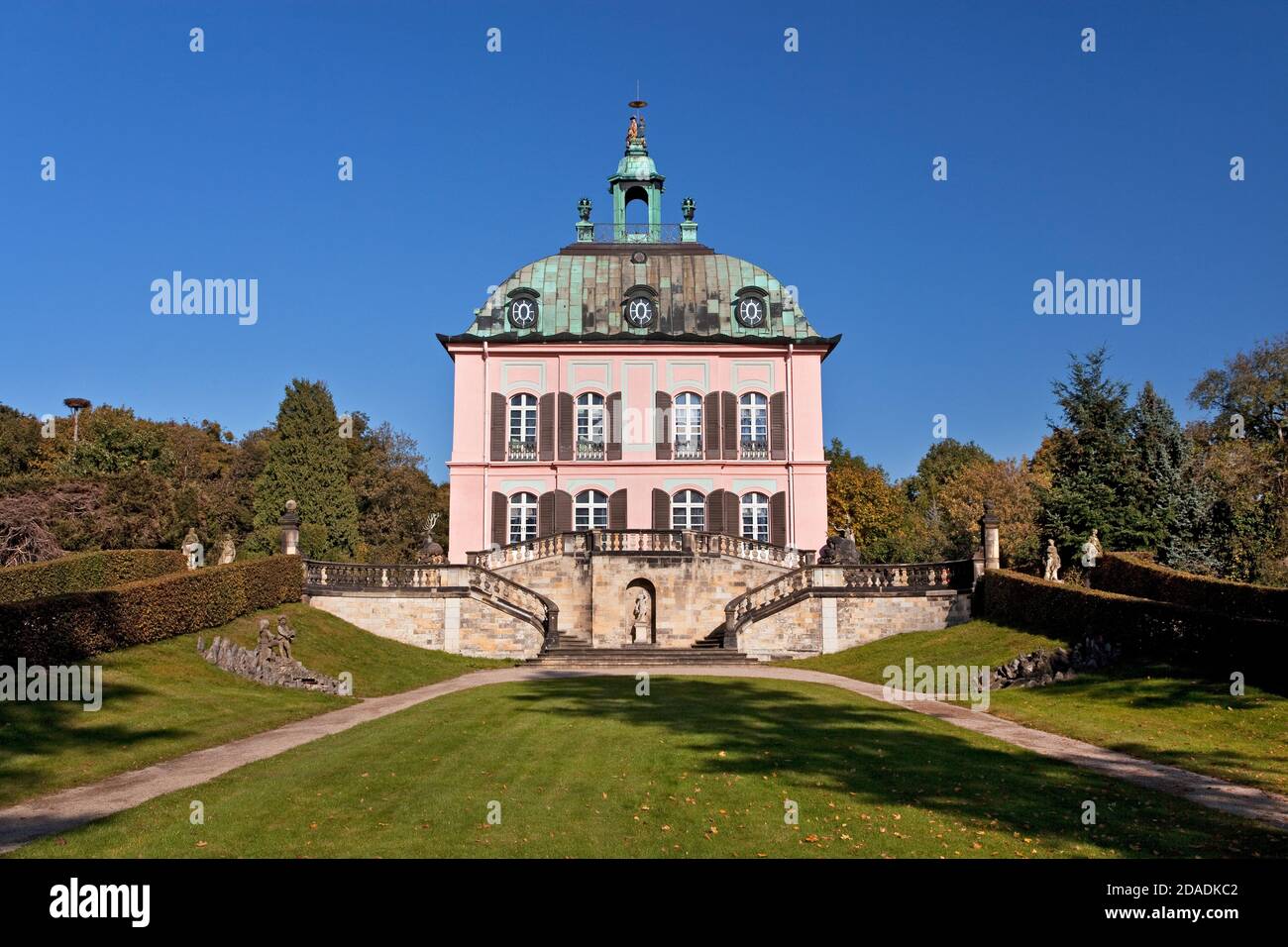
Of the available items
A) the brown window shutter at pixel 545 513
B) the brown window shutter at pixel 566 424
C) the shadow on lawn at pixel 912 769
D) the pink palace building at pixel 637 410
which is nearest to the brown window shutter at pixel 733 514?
the pink palace building at pixel 637 410

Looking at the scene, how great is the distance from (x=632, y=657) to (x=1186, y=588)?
14931 millimetres

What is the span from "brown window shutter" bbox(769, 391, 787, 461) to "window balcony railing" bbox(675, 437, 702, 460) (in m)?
2.95

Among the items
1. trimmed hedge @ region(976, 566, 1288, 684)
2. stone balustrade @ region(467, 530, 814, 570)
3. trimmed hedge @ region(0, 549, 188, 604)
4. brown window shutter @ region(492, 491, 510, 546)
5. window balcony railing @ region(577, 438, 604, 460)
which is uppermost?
window balcony railing @ region(577, 438, 604, 460)

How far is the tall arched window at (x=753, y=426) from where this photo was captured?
42844 mm

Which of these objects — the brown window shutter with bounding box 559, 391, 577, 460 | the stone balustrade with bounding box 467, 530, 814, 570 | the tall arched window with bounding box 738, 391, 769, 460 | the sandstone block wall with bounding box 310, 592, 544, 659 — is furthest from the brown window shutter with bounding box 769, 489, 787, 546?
the sandstone block wall with bounding box 310, 592, 544, 659

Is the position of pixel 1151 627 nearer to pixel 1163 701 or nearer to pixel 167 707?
pixel 1163 701

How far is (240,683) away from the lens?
2362 cm

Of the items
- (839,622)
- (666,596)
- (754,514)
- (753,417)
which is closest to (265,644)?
(666,596)

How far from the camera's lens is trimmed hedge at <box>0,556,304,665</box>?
2030 centimetres

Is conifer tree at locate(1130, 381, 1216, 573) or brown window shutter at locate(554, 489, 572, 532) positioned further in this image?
brown window shutter at locate(554, 489, 572, 532)

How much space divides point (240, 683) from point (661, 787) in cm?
1466

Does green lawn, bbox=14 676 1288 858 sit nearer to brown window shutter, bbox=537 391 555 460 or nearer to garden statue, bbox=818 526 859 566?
garden statue, bbox=818 526 859 566
